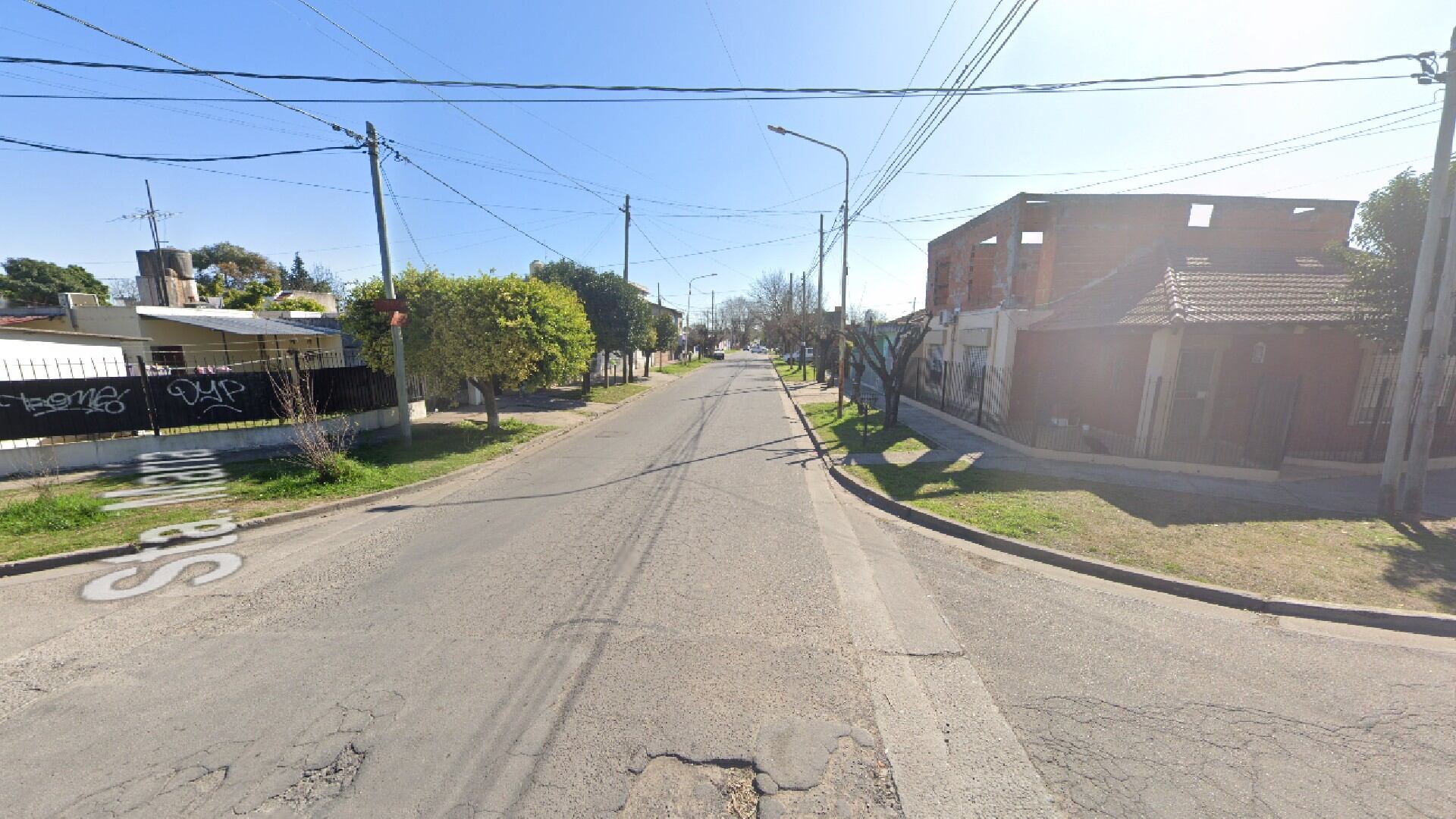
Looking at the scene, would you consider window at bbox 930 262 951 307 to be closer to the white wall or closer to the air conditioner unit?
the white wall

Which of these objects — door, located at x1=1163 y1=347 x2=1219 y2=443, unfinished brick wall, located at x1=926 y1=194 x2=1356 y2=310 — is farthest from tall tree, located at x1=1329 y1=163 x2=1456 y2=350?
unfinished brick wall, located at x1=926 y1=194 x2=1356 y2=310

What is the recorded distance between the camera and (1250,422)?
8219mm

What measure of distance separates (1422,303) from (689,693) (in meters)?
9.92

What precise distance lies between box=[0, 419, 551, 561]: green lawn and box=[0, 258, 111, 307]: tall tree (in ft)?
146

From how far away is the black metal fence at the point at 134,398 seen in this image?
27.4ft

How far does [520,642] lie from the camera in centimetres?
364

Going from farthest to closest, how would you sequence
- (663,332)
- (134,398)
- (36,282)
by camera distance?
(36,282) → (663,332) → (134,398)

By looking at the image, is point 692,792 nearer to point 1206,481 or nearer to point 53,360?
point 1206,481

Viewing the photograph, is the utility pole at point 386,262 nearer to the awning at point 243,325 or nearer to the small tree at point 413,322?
the small tree at point 413,322


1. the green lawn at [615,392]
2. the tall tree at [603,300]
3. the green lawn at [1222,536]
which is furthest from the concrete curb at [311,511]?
the tall tree at [603,300]

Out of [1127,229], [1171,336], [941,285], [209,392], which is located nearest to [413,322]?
[209,392]

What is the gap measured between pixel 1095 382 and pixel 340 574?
46.5ft

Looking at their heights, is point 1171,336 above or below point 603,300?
below

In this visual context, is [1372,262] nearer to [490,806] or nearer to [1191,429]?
[1191,429]
